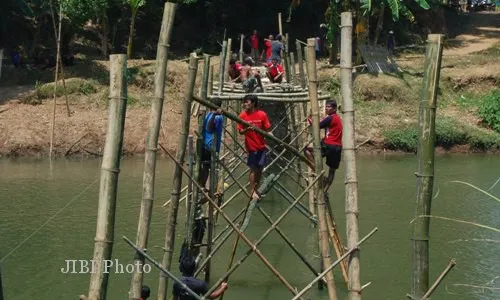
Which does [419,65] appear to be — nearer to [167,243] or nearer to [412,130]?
[412,130]

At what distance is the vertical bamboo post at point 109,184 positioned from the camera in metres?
5.31

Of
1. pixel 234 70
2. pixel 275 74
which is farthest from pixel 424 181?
pixel 234 70

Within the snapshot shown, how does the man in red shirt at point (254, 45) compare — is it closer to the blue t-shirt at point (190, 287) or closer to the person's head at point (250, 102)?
the person's head at point (250, 102)

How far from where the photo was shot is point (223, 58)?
49.5 ft

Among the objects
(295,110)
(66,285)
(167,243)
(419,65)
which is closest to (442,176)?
(295,110)

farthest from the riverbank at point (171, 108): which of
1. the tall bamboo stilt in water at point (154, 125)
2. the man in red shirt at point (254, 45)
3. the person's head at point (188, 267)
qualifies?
the tall bamboo stilt in water at point (154, 125)

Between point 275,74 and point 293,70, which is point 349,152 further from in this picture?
point 275,74

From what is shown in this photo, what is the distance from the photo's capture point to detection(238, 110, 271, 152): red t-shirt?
907 cm

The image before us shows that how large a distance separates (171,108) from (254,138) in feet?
48.7

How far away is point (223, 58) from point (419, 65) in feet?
43.8

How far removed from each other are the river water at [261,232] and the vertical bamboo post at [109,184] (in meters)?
2.47

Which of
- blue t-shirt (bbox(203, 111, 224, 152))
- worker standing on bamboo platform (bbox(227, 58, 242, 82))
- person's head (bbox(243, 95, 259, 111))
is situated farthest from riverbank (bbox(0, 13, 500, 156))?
blue t-shirt (bbox(203, 111, 224, 152))

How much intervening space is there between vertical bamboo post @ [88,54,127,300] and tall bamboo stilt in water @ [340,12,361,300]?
171 centimetres

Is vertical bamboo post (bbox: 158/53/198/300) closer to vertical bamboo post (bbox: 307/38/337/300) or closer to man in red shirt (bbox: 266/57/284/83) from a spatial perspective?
vertical bamboo post (bbox: 307/38/337/300)
